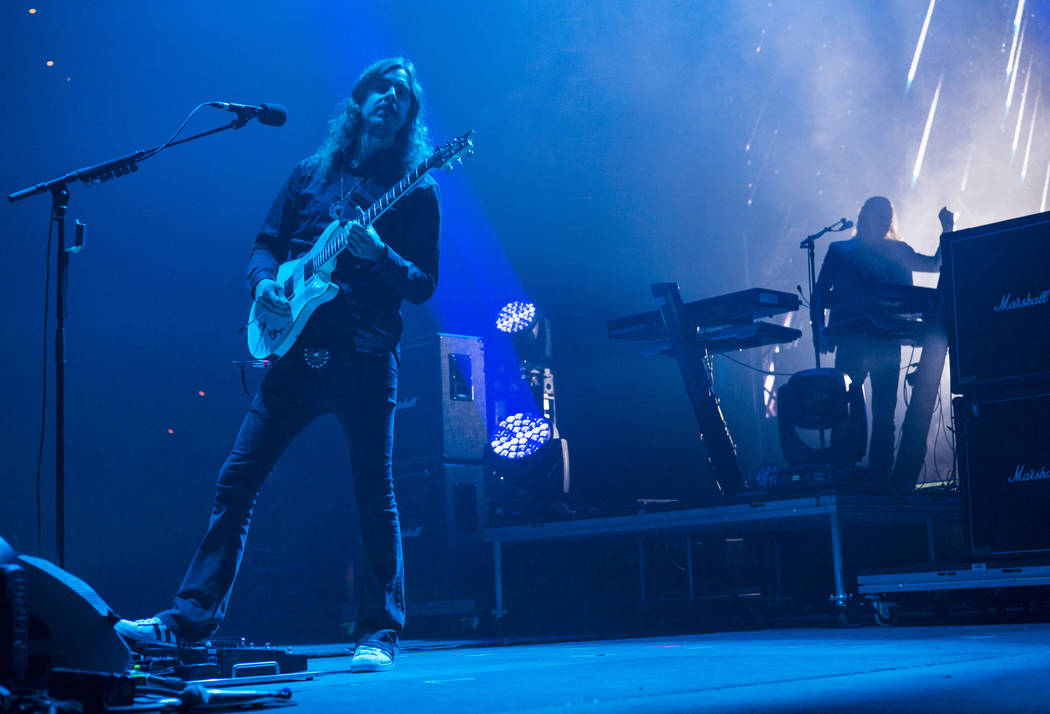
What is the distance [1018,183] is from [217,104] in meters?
6.86

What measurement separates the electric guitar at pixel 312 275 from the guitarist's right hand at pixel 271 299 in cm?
1

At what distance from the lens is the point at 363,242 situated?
2.50 metres

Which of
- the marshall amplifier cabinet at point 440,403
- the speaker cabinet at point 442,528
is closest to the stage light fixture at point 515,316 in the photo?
the marshall amplifier cabinet at point 440,403

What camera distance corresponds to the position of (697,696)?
171cm

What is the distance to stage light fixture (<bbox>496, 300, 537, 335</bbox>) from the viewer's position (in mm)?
5770

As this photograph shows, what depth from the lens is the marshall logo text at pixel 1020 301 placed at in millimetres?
3928

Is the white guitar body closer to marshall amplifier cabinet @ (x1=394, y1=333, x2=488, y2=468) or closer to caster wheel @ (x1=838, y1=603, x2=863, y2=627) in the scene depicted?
caster wheel @ (x1=838, y1=603, x2=863, y2=627)

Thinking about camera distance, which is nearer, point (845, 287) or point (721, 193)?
point (845, 287)

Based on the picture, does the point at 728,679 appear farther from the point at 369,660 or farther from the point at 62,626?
the point at 62,626

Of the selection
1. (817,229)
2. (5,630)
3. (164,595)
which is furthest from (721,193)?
(5,630)

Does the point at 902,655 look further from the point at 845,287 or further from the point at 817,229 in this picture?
the point at 817,229

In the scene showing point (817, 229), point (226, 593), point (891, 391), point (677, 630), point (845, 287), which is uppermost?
point (817, 229)

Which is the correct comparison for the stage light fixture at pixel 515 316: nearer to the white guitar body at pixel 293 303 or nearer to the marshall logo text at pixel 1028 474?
the marshall logo text at pixel 1028 474

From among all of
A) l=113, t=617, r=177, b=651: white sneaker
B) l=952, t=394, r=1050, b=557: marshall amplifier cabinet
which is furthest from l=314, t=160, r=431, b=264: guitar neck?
l=952, t=394, r=1050, b=557: marshall amplifier cabinet
